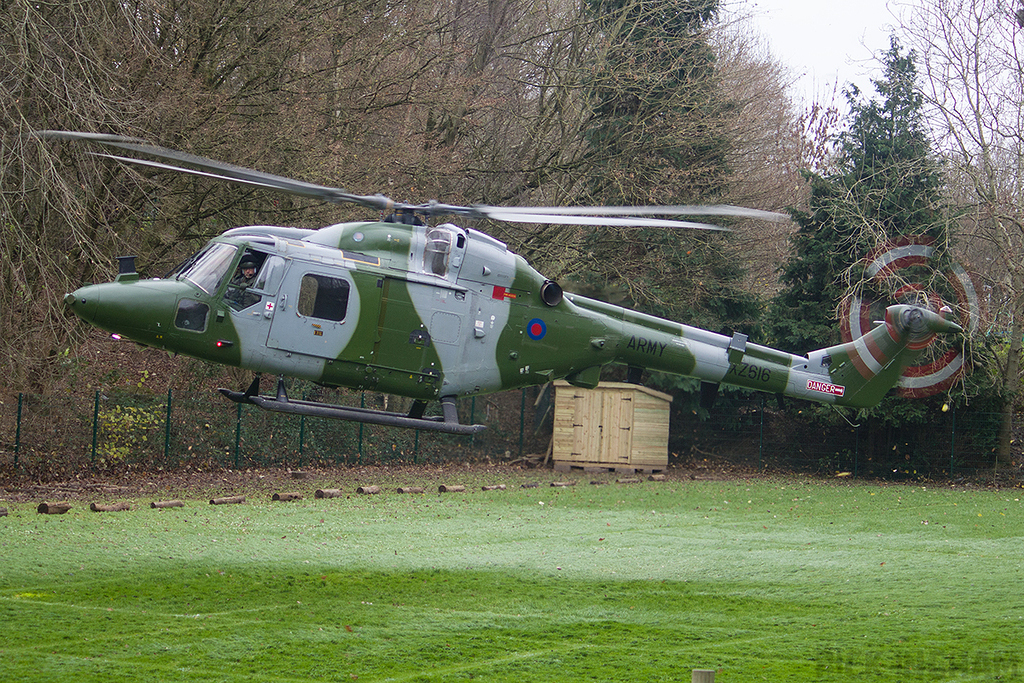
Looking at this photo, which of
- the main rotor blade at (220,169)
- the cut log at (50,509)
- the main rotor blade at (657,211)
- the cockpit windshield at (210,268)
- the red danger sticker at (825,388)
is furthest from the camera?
the cut log at (50,509)

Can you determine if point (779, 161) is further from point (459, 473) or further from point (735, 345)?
point (735, 345)

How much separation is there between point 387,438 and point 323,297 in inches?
535

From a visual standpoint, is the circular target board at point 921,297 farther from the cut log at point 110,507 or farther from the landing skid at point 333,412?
the cut log at point 110,507

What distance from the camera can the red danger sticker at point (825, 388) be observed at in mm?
12844

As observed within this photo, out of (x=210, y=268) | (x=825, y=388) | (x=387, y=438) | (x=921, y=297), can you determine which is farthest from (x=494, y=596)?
(x=921, y=297)

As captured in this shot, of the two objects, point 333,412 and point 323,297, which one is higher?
point 323,297

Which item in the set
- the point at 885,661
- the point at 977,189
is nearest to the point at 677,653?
the point at 885,661

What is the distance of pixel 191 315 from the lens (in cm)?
968

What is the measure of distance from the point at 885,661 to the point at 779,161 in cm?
2474

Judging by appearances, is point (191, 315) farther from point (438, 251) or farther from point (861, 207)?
point (861, 207)

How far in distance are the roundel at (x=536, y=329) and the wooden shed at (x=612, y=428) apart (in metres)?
12.0

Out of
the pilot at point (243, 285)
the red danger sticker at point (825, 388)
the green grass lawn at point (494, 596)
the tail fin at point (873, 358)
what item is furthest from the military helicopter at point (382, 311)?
the green grass lawn at point (494, 596)

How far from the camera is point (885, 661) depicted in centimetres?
787

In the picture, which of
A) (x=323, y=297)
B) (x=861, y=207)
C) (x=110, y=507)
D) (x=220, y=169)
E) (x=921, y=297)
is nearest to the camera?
(x=220, y=169)
